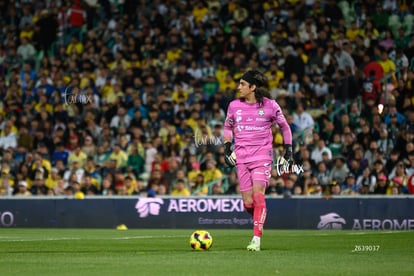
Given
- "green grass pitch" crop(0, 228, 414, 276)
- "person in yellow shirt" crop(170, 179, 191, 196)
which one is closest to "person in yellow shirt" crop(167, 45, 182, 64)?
"person in yellow shirt" crop(170, 179, 191, 196)

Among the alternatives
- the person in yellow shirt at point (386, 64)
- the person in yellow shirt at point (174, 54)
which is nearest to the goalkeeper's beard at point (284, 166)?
the person in yellow shirt at point (386, 64)

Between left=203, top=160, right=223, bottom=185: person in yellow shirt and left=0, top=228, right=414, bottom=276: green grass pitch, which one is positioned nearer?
left=0, top=228, right=414, bottom=276: green grass pitch

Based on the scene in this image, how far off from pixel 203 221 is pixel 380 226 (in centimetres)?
431

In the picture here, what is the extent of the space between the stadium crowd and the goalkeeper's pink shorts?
9.97 metres

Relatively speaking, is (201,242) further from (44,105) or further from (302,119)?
(44,105)

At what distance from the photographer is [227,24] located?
30141 mm

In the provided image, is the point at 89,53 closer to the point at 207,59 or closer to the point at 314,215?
the point at 207,59

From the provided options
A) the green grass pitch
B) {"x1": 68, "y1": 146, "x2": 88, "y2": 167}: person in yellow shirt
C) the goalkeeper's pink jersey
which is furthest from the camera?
{"x1": 68, "y1": 146, "x2": 88, "y2": 167}: person in yellow shirt

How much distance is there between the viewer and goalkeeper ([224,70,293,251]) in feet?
47.0

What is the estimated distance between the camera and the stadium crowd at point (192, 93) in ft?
82.7

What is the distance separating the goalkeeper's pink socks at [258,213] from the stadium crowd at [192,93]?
10.1 m

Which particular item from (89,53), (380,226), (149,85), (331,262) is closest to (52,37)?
(89,53)

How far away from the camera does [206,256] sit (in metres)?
12.9

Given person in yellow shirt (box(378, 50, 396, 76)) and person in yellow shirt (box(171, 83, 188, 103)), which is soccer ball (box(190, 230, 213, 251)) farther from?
person in yellow shirt (box(171, 83, 188, 103))
